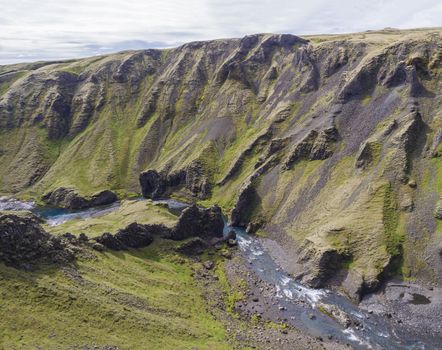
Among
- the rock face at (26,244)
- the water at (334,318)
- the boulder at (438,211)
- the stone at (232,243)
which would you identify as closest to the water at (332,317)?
the water at (334,318)

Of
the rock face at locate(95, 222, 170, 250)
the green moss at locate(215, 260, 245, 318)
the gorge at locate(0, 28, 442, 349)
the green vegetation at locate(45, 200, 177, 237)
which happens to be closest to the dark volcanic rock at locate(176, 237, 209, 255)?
the gorge at locate(0, 28, 442, 349)

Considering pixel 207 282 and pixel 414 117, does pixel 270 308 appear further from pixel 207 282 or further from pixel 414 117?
pixel 414 117

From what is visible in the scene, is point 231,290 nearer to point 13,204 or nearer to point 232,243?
point 232,243

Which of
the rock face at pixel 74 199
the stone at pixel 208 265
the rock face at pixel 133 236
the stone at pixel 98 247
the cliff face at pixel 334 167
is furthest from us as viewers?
the rock face at pixel 74 199

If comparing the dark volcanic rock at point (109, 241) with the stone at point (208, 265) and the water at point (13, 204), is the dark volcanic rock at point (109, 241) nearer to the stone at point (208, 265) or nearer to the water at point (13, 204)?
the stone at point (208, 265)

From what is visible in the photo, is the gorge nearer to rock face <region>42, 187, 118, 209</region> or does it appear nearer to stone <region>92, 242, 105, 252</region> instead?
rock face <region>42, 187, 118, 209</region>

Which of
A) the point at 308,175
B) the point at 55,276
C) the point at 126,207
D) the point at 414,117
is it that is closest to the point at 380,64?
the point at 414,117
